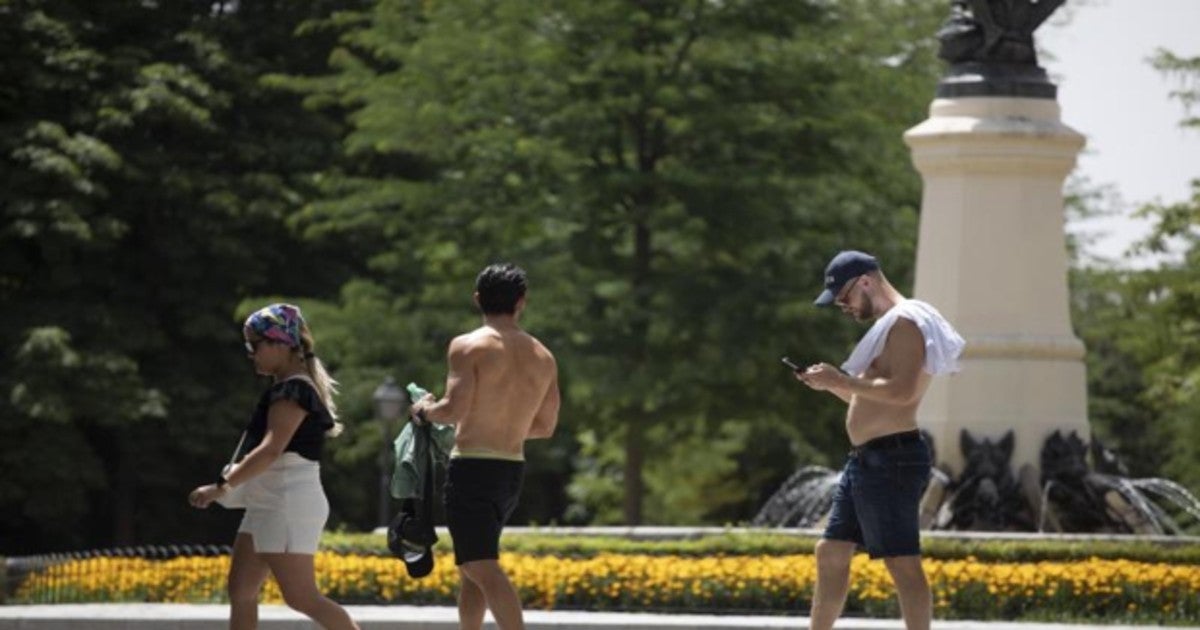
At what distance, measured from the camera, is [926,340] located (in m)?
11.8

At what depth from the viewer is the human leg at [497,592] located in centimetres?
1144

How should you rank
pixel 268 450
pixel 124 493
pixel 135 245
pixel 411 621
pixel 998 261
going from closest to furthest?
pixel 268 450 → pixel 411 621 → pixel 998 261 → pixel 124 493 → pixel 135 245

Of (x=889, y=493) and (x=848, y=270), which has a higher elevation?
(x=848, y=270)

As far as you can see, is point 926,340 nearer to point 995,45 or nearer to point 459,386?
point 459,386

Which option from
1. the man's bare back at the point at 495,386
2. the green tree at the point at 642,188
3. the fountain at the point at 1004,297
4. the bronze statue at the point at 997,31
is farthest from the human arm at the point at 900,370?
the green tree at the point at 642,188

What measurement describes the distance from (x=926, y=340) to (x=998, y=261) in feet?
32.5

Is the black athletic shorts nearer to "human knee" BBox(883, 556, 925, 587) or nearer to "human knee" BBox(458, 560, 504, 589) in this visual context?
"human knee" BBox(458, 560, 504, 589)

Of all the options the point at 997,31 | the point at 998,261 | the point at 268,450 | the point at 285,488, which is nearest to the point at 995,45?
the point at 997,31

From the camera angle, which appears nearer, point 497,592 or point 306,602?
point 306,602

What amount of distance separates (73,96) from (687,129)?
33.9 ft

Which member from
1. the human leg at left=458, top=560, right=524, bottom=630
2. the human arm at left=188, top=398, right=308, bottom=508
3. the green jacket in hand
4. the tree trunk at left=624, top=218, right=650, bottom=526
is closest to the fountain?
the green jacket in hand

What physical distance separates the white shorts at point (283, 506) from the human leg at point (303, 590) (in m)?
0.03

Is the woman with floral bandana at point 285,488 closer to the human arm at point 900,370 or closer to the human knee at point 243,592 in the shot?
the human knee at point 243,592

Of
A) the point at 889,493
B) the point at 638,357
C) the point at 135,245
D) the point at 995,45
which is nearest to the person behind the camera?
the point at 889,493
